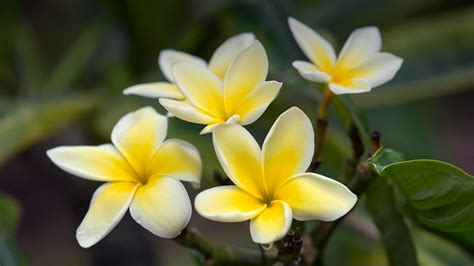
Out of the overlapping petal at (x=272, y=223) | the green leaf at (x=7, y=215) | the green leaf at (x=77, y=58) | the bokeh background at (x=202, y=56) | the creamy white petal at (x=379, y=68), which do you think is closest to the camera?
the overlapping petal at (x=272, y=223)

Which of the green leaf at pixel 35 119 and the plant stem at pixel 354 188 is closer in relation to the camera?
the plant stem at pixel 354 188

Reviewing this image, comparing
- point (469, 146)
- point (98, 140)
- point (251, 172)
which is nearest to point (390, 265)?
point (251, 172)

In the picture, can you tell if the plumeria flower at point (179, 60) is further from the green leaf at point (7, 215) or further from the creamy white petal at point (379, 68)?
the green leaf at point (7, 215)

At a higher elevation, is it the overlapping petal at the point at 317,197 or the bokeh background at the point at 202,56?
the overlapping petal at the point at 317,197

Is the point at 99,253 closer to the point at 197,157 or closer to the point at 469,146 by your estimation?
the point at 197,157

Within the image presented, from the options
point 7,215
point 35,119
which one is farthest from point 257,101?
point 35,119

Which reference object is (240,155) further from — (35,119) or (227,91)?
(35,119)

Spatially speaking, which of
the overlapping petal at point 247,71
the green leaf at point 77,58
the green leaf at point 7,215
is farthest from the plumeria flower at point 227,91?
the green leaf at point 77,58
